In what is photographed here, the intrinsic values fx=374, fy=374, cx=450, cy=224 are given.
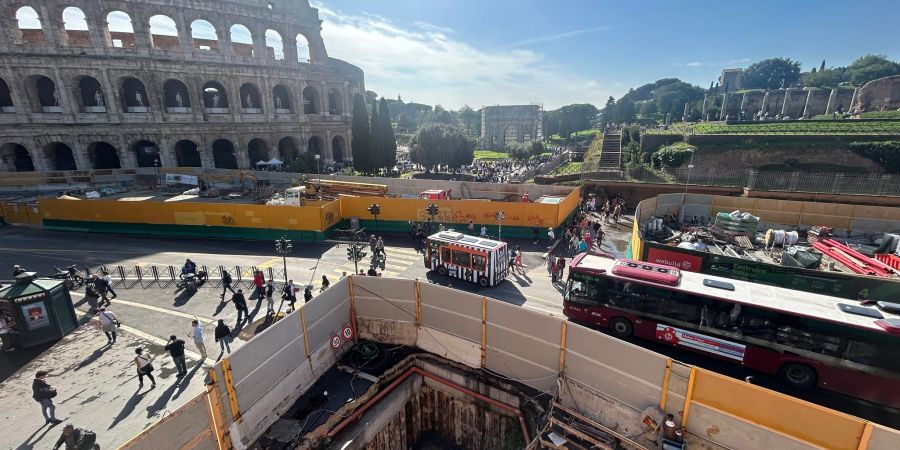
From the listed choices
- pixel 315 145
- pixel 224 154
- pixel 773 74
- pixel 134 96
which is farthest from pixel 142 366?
pixel 773 74

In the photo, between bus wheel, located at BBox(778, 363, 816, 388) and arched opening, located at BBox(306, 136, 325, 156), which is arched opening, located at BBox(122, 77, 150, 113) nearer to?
arched opening, located at BBox(306, 136, 325, 156)

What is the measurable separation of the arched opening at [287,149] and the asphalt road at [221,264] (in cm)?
3162

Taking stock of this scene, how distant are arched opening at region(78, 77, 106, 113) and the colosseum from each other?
0.39 feet

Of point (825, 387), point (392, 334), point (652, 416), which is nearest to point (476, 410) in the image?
point (392, 334)

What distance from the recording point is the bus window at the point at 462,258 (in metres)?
18.5

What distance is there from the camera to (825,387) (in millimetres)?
10711

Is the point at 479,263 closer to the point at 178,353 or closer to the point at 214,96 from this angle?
the point at 178,353

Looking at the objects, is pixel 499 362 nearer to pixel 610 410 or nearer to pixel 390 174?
pixel 610 410

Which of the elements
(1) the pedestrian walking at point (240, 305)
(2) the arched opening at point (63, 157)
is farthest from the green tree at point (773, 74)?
(2) the arched opening at point (63, 157)

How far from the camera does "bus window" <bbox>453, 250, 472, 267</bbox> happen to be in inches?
728

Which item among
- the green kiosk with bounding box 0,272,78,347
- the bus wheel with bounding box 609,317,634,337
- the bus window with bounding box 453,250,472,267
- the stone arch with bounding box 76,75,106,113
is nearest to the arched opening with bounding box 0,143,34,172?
the stone arch with bounding box 76,75,106,113

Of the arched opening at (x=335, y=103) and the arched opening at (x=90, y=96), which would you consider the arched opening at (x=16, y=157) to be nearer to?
the arched opening at (x=90, y=96)

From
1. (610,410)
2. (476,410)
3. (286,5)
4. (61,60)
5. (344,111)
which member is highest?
(286,5)

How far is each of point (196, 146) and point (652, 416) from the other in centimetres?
5998
